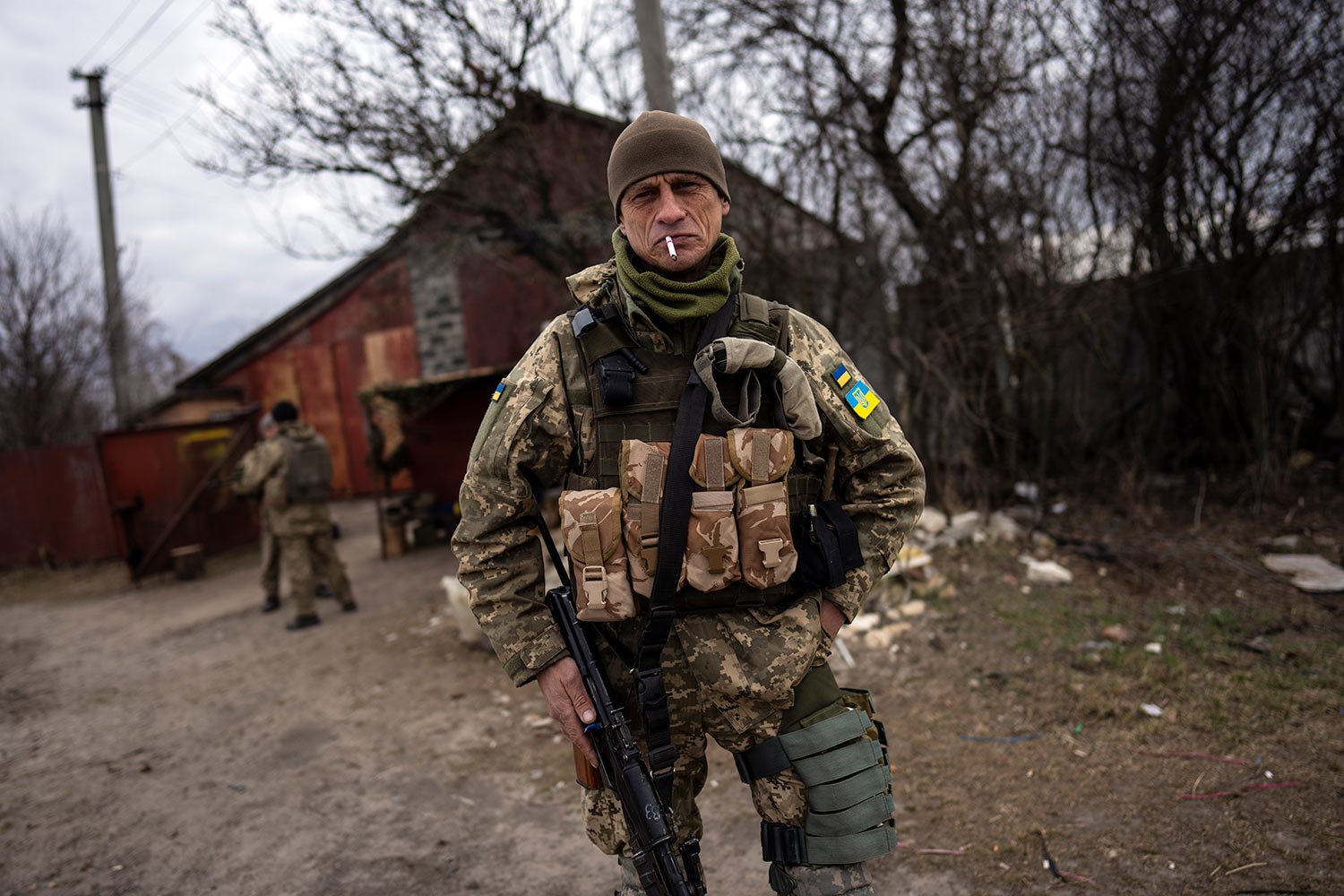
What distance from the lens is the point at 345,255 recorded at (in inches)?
314

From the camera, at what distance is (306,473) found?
626 cm

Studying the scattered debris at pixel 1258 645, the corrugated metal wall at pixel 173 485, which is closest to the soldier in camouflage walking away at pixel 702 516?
the scattered debris at pixel 1258 645

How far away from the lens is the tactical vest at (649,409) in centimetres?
170

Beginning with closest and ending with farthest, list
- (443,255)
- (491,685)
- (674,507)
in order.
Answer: (674,507) < (491,685) < (443,255)

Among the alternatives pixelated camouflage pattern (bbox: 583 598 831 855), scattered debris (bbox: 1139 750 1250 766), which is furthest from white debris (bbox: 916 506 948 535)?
pixelated camouflage pattern (bbox: 583 598 831 855)

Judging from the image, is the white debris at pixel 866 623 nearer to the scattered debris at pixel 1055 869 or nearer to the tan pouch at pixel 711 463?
the scattered debris at pixel 1055 869

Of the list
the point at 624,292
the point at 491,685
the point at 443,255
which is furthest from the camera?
the point at 443,255

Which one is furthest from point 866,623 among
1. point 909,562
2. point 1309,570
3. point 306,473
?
point 306,473

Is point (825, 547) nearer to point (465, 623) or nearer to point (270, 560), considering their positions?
point (465, 623)

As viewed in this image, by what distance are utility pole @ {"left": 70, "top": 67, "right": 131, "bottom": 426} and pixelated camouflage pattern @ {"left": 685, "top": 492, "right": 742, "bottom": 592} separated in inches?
459

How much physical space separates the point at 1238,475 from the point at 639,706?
22.3 feet

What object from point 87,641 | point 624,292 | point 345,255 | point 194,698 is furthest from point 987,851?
point 345,255

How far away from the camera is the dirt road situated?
2551 millimetres

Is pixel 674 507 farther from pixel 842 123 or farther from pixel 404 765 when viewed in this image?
pixel 842 123
